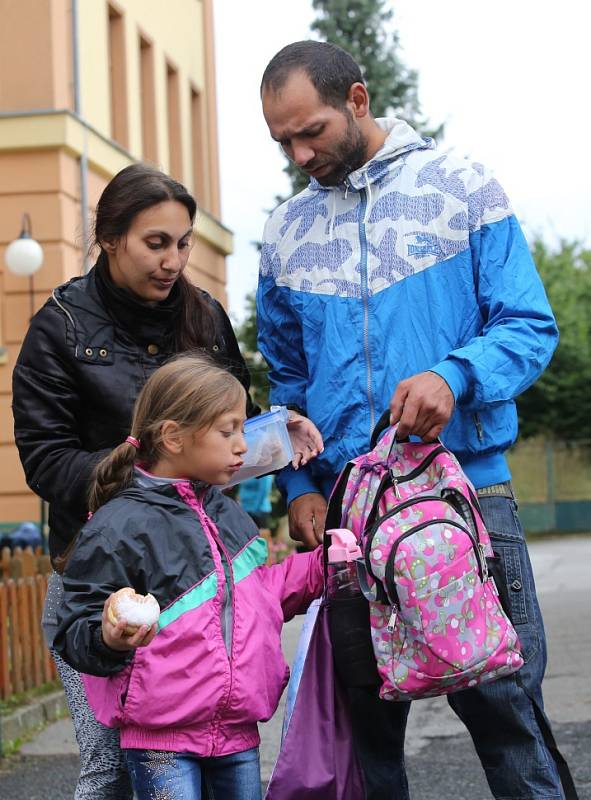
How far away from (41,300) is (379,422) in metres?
11.8

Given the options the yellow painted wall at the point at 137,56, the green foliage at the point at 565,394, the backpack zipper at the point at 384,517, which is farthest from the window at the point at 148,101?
the backpack zipper at the point at 384,517

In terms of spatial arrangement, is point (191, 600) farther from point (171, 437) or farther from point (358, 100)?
point (358, 100)

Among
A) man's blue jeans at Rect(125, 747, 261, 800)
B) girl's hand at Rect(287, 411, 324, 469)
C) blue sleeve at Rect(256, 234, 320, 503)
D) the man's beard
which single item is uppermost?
the man's beard

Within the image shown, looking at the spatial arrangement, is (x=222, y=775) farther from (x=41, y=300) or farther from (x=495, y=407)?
(x=41, y=300)

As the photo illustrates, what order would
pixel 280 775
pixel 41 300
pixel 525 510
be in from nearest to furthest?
pixel 280 775 → pixel 41 300 → pixel 525 510

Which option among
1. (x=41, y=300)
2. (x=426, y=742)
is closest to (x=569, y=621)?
(x=426, y=742)

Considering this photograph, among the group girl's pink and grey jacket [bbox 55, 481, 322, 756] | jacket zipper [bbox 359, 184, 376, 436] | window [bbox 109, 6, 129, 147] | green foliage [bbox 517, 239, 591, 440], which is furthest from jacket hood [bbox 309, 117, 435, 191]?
green foliage [bbox 517, 239, 591, 440]

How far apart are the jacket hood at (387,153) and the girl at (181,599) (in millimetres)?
650

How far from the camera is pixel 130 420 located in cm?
358

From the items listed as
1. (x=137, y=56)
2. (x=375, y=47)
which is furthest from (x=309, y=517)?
(x=375, y=47)

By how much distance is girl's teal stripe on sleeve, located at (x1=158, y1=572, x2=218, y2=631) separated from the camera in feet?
10.7

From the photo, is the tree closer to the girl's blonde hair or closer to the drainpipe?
the drainpipe

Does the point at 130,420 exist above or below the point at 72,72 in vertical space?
below

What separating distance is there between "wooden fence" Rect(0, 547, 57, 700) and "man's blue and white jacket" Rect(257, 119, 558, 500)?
189 inches
